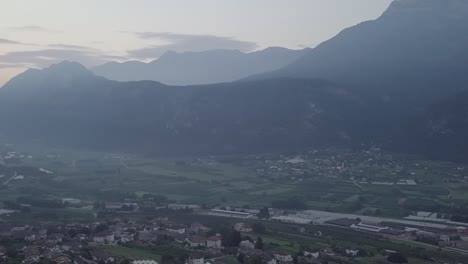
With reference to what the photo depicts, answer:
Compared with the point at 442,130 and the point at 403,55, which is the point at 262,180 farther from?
the point at 403,55

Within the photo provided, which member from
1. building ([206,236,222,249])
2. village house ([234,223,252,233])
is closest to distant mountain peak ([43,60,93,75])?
village house ([234,223,252,233])

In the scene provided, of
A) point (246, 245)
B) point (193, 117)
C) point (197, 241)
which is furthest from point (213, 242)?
point (193, 117)

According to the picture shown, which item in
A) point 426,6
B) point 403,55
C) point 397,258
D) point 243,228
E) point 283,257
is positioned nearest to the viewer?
point 283,257

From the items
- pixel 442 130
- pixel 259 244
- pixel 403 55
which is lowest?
pixel 259 244

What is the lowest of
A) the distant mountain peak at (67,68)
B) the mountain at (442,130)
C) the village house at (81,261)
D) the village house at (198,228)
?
the village house at (198,228)

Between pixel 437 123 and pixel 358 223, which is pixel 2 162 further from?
pixel 437 123

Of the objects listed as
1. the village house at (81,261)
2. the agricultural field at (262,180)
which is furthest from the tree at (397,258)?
the village house at (81,261)

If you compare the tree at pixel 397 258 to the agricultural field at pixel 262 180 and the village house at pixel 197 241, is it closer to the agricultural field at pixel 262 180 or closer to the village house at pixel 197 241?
the village house at pixel 197 241
